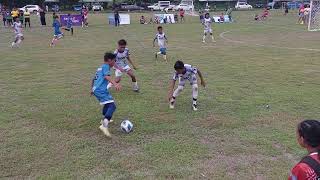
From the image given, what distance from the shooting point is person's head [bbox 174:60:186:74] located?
34.2 feet

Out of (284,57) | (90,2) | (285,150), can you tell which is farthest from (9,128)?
(90,2)

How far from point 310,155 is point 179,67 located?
660 cm

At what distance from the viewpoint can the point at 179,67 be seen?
10.5 metres

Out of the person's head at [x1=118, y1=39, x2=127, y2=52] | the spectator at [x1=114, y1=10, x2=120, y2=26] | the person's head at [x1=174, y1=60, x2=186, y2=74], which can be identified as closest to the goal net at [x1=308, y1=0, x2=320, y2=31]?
the spectator at [x1=114, y1=10, x2=120, y2=26]

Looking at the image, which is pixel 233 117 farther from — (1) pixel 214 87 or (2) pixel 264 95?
(1) pixel 214 87

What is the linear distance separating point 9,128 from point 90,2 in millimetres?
82091

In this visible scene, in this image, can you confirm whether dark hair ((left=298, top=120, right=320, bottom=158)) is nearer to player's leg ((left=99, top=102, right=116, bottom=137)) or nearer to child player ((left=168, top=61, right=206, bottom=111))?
player's leg ((left=99, top=102, right=116, bottom=137))

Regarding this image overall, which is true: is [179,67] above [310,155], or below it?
below

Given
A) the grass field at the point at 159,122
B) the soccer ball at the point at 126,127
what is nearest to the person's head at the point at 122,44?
the grass field at the point at 159,122

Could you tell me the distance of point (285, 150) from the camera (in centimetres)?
841

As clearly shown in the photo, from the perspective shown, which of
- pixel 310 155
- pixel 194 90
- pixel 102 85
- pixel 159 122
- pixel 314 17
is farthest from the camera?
pixel 314 17

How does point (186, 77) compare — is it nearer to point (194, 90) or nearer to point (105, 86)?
point (194, 90)

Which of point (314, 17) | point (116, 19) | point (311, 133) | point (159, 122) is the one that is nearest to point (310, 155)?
point (311, 133)

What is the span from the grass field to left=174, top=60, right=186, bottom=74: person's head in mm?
1129
